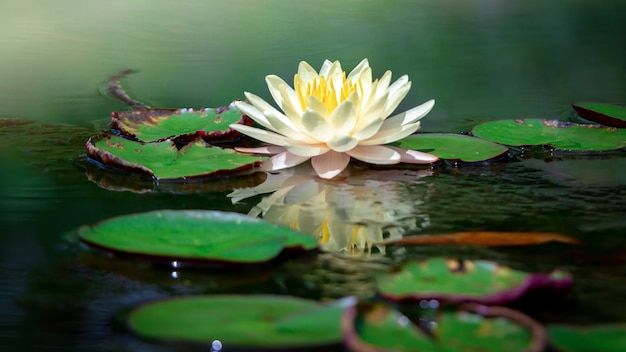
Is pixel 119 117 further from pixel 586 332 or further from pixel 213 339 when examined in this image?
pixel 586 332

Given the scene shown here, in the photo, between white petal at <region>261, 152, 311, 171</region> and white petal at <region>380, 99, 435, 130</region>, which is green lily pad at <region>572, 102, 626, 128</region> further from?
white petal at <region>261, 152, 311, 171</region>

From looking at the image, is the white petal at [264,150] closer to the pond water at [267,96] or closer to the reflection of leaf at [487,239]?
the pond water at [267,96]

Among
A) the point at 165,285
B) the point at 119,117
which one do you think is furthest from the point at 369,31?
the point at 165,285

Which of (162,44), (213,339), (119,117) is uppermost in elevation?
(162,44)

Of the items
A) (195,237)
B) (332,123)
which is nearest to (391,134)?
(332,123)

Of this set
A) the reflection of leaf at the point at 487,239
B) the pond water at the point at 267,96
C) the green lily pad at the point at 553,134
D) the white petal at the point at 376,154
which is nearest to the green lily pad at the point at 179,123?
the pond water at the point at 267,96

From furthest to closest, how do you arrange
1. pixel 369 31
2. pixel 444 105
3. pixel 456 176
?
pixel 369 31, pixel 444 105, pixel 456 176
